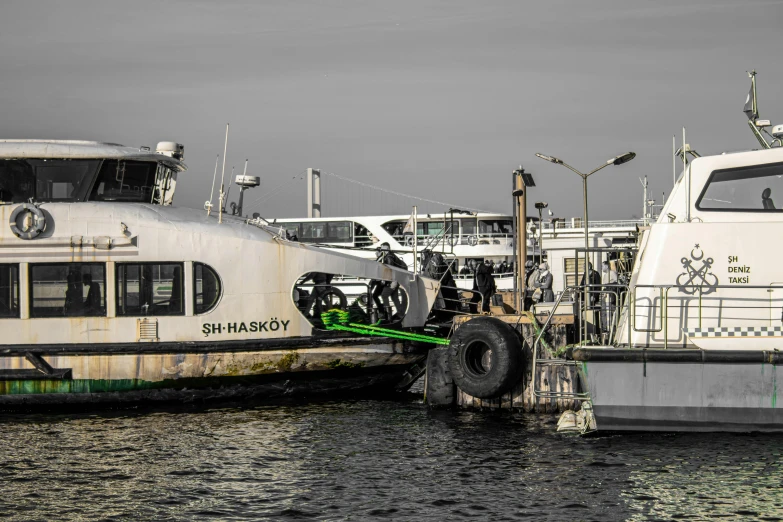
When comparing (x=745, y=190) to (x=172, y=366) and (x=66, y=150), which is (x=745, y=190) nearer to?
(x=172, y=366)

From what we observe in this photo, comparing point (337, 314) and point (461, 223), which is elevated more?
point (461, 223)

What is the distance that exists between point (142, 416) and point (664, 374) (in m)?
8.00

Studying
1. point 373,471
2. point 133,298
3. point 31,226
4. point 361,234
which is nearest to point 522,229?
point 133,298

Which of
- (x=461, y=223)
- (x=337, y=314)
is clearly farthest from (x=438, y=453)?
(x=461, y=223)

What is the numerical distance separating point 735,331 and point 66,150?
10858 millimetres

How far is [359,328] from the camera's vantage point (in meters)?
15.4

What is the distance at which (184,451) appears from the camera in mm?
12016

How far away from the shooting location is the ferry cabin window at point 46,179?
1525cm

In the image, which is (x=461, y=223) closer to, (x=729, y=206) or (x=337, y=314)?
(x=337, y=314)

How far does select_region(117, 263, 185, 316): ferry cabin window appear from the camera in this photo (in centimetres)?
1484

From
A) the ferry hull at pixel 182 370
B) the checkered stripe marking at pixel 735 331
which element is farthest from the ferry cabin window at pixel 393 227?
the checkered stripe marking at pixel 735 331

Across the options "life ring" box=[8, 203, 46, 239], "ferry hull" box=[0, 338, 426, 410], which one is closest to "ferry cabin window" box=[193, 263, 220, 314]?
"ferry hull" box=[0, 338, 426, 410]

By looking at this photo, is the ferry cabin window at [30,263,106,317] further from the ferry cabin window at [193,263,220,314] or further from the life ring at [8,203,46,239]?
the ferry cabin window at [193,263,220,314]

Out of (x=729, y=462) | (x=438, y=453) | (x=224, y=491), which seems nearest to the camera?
(x=224, y=491)
